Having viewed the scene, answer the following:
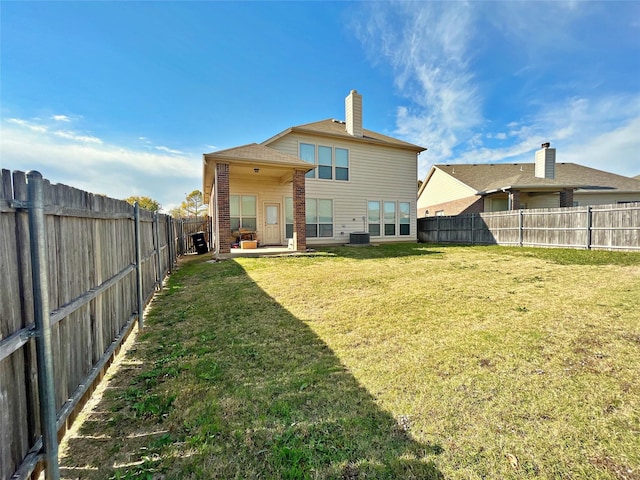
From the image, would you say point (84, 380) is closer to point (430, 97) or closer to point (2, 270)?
point (2, 270)

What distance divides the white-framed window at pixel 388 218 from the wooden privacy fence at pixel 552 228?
8.91 ft

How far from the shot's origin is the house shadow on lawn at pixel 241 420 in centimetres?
166

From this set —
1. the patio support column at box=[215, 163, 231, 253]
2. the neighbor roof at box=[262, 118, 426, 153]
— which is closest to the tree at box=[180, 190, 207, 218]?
the neighbor roof at box=[262, 118, 426, 153]

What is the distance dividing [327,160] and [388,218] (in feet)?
Result: 16.7

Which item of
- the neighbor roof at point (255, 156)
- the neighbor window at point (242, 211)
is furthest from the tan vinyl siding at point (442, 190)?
the neighbor window at point (242, 211)

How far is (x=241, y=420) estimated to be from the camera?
80.7 inches

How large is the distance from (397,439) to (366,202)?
1475 cm

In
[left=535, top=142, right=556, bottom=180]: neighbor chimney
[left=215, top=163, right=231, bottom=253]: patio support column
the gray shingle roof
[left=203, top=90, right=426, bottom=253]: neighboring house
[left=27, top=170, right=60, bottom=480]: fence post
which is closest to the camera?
[left=27, top=170, right=60, bottom=480]: fence post

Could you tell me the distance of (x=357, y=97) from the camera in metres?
15.4

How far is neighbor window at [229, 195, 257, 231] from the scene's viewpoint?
14031mm

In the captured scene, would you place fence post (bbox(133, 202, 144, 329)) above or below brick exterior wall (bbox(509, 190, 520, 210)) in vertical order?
below

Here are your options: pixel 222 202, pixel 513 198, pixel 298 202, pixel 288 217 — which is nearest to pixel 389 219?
pixel 288 217

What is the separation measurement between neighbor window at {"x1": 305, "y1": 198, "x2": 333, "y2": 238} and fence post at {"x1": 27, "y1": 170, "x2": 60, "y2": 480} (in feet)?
43.2

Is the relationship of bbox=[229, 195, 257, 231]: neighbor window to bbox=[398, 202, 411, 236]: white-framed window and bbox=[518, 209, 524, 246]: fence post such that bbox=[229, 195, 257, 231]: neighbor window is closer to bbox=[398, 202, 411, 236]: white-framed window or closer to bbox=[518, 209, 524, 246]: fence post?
bbox=[398, 202, 411, 236]: white-framed window
